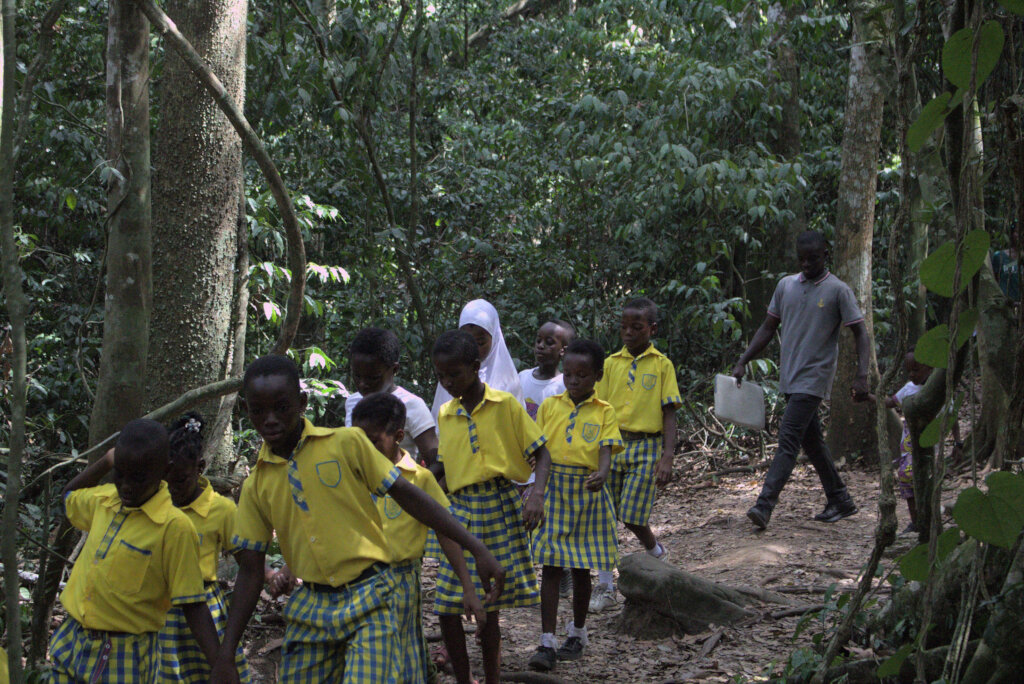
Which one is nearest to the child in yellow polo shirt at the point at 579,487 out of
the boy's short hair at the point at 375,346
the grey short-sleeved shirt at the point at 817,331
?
the boy's short hair at the point at 375,346

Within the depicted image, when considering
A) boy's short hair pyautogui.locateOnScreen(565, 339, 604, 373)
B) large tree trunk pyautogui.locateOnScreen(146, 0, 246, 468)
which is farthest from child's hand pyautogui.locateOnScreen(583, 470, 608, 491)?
large tree trunk pyautogui.locateOnScreen(146, 0, 246, 468)

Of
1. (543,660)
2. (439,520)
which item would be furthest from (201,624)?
(543,660)

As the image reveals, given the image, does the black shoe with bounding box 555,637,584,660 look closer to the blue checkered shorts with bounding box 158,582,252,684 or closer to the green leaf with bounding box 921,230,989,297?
the blue checkered shorts with bounding box 158,582,252,684

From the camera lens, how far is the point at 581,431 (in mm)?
4918

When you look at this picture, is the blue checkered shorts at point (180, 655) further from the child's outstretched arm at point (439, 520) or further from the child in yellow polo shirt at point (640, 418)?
the child in yellow polo shirt at point (640, 418)

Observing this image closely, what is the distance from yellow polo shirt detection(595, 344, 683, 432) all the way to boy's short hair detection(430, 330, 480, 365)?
4.92ft

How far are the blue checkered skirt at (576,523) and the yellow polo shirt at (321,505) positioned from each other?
74.1 inches

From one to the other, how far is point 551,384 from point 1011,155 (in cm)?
365

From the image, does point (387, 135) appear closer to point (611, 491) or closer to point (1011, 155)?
point (611, 491)

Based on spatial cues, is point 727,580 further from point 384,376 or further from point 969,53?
point 969,53

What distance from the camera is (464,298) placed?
9.67 metres

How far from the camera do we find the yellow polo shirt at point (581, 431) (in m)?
4.85

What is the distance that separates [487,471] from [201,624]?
4.85 feet

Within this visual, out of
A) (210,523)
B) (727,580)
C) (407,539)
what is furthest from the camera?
(727,580)
